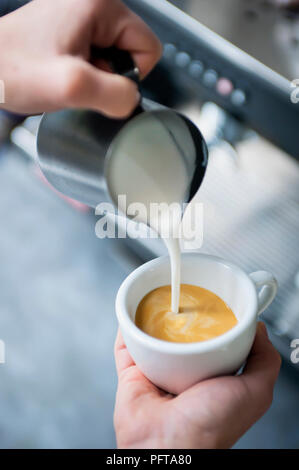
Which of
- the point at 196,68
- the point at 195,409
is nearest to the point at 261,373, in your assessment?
the point at 195,409

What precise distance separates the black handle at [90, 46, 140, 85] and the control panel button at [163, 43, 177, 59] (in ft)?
1.08

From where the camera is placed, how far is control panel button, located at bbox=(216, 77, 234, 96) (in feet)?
2.58

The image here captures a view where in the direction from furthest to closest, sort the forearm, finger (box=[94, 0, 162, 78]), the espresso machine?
the forearm < the espresso machine < finger (box=[94, 0, 162, 78])

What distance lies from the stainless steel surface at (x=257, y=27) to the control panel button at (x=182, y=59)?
0.07 metres

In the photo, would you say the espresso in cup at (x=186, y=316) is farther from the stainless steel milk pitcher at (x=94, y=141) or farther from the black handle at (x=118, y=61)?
the black handle at (x=118, y=61)

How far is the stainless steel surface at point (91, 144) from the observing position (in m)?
0.48

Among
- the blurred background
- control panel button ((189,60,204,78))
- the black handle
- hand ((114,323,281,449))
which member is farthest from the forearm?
hand ((114,323,281,449))

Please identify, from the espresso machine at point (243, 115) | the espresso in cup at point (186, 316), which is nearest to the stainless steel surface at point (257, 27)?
the espresso machine at point (243, 115)

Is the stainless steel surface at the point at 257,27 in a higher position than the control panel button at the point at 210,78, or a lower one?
higher

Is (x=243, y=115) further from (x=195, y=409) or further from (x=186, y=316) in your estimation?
(x=195, y=409)

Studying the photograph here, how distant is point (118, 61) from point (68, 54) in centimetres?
8

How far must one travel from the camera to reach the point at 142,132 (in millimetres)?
511

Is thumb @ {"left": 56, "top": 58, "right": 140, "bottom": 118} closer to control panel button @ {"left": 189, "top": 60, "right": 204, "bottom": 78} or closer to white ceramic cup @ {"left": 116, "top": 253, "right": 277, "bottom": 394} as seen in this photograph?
white ceramic cup @ {"left": 116, "top": 253, "right": 277, "bottom": 394}
